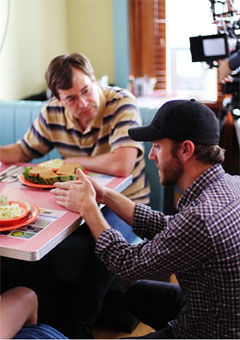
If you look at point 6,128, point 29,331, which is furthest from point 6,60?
point 29,331

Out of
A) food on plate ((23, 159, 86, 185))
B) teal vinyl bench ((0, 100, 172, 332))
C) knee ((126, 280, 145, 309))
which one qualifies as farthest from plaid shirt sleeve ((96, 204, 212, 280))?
teal vinyl bench ((0, 100, 172, 332))

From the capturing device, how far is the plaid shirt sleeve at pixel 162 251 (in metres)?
1.03

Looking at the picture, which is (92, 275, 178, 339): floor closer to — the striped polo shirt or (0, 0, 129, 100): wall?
the striped polo shirt

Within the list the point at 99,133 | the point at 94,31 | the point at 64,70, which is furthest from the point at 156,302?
the point at 94,31

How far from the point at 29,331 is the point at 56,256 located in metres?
0.61

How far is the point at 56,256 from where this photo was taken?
1835 millimetres

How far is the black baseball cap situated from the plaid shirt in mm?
88

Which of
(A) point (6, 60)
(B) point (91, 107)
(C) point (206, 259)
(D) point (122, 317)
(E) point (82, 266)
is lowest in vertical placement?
(D) point (122, 317)

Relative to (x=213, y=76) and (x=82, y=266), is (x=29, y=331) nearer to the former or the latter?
(x=82, y=266)

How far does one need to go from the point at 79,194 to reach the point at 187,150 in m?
0.40

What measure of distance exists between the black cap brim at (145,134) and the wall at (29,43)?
5.78ft

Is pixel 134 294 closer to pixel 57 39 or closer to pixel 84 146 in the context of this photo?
pixel 84 146

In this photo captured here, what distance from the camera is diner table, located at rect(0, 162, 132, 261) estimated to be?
1197mm

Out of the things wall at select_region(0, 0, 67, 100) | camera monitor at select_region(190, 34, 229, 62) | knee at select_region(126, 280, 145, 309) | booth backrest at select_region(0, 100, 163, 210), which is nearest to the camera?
knee at select_region(126, 280, 145, 309)
